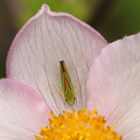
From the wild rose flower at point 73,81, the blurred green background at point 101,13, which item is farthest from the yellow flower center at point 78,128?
the blurred green background at point 101,13

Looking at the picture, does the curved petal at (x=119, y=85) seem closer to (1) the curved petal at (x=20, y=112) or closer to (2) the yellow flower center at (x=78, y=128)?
(2) the yellow flower center at (x=78, y=128)

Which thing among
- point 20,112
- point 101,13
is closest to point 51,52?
point 20,112

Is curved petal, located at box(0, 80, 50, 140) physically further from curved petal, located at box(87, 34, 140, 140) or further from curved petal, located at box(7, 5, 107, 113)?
curved petal, located at box(87, 34, 140, 140)

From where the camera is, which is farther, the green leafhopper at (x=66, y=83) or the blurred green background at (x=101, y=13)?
the blurred green background at (x=101, y=13)

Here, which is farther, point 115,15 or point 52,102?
point 115,15

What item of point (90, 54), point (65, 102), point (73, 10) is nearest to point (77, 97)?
point (65, 102)

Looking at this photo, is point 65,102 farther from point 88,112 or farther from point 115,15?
point 115,15
